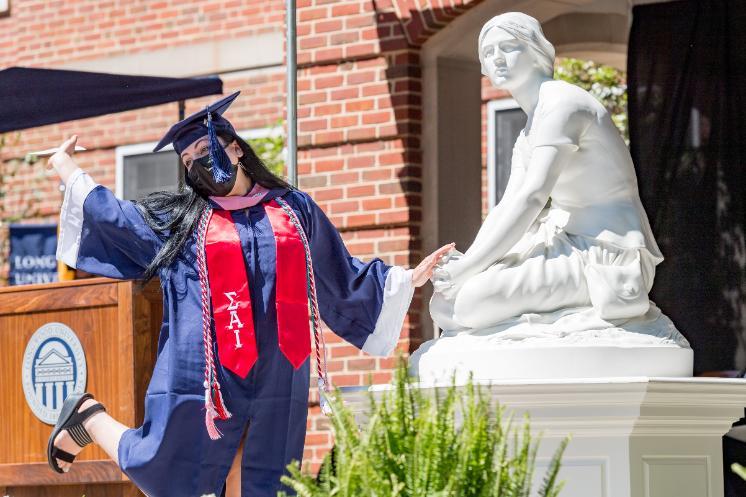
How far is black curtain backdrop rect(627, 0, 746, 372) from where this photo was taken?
725 cm

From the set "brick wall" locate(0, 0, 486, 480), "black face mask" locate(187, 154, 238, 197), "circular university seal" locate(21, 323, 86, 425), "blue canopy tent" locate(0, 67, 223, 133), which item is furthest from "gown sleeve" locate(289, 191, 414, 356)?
"blue canopy tent" locate(0, 67, 223, 133)

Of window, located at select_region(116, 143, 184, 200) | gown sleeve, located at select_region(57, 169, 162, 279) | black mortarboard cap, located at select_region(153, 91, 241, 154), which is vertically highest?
window, located at select_region(116, 143, 184, 200)

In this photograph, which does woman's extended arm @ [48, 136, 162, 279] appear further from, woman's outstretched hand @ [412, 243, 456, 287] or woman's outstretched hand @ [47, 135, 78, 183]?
woman's outstretched hand @ [412, 243, 456, 287]

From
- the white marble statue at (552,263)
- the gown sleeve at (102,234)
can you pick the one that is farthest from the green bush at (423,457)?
the gown sleeve at (102,234)

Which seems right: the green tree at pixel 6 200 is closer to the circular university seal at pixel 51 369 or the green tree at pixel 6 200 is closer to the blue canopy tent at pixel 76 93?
the blue canopy tent at pixel 76 93

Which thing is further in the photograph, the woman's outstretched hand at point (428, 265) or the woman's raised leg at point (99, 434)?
the woman's raised leg at point (99, 434)

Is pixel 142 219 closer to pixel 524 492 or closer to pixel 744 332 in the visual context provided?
pixel 524 492

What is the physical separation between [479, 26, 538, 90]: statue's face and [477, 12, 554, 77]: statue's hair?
0.01 m

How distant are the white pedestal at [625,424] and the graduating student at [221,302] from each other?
57 centimetres

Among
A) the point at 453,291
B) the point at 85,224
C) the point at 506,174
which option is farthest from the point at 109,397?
the point at 506,174

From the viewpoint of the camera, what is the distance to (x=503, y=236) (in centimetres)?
437

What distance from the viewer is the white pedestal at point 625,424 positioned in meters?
4.02

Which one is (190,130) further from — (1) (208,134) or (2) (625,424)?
(2) (625,424)

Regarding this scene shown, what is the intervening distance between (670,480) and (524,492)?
1489mm
